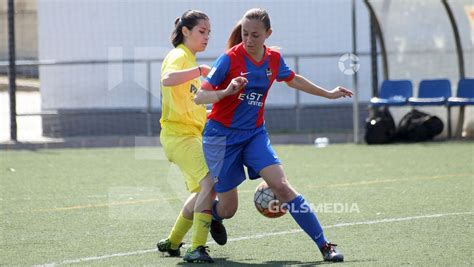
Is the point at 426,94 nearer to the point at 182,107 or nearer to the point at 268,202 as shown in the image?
the point at 268,202

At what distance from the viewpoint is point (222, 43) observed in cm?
2034

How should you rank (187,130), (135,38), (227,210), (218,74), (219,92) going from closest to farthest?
(219,92), (218,74), (227,210), (187,130), (135,38)

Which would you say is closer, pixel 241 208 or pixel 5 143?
pixel 241 208

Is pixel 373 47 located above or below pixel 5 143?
above

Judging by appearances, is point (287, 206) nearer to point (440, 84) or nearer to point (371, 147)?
point (371, 147)

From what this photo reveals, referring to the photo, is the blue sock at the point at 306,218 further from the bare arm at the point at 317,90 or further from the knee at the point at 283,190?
the bare arm at the point at 317,90

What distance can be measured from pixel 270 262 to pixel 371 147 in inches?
398

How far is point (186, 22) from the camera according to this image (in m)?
7.84

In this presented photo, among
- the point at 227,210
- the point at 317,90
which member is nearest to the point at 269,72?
the point at 317,90

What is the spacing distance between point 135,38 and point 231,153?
13258 millimetres

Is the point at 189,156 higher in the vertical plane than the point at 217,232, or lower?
higher

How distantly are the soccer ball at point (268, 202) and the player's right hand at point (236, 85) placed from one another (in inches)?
43.8

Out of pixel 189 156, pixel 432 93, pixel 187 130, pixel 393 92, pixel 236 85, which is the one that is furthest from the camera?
pixel 393 92

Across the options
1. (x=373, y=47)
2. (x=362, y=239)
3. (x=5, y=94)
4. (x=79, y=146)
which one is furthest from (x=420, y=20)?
(x=362, y=239)
